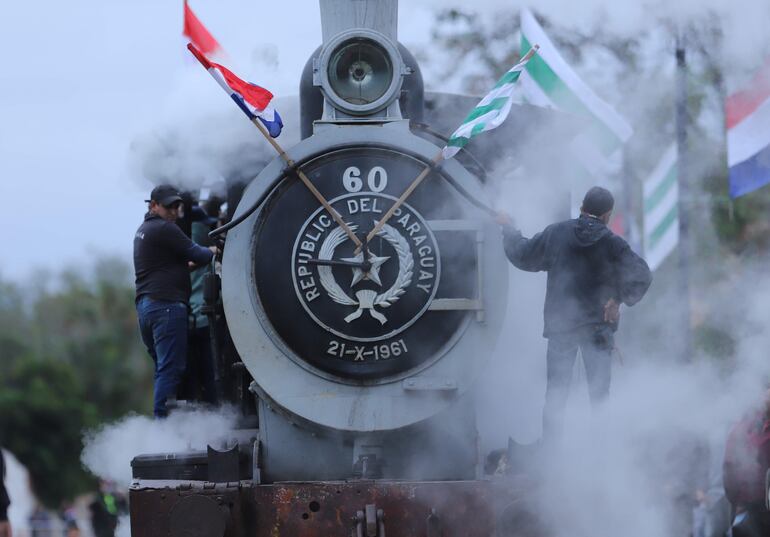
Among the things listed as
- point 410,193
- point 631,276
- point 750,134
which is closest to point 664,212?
point 750,134

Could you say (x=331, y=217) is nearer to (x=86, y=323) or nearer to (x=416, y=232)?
(x=416, y=232)

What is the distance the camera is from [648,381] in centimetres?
693

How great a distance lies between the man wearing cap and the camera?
646cm

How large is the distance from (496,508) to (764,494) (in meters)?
3.36

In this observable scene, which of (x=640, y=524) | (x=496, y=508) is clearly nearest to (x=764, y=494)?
(x=640, y=524)

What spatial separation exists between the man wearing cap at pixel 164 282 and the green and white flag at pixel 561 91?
4.72 metres

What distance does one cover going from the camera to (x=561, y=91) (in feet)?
35.6

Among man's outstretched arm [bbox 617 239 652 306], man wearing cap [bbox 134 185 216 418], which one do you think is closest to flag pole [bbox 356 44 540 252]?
man's outstretched arm [bbox 617 239 652 306]

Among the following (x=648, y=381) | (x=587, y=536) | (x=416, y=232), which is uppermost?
(x=416, y=232)

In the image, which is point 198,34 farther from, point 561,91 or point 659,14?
point 561,91

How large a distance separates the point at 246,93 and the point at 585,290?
1.61 m

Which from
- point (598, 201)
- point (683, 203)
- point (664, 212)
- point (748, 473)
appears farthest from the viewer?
point (664, 212)

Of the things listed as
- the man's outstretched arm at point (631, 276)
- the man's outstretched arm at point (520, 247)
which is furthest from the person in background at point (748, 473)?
the man's outstretched arm at point (520, 247)

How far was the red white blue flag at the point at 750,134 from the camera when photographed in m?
8.75
